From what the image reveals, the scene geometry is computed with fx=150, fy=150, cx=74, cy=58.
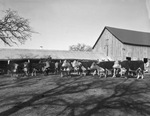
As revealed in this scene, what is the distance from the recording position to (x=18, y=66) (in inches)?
578

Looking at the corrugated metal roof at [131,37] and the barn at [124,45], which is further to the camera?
the corrugated metal roof at [131,37]

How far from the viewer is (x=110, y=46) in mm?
31094

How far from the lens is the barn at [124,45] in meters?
28.6

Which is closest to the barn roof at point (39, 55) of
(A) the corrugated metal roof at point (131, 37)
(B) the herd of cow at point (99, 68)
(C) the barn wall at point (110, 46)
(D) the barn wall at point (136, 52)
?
(C) the barn wall at point (110, 46)

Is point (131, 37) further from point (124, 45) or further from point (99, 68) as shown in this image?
point (99, 68)

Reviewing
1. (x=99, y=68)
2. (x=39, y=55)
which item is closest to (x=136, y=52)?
(x=39, y=55)

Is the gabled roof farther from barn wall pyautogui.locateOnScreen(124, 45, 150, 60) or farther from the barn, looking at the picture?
barn wall pyautogui.locateOnScreen(124, 45, 150, 60)

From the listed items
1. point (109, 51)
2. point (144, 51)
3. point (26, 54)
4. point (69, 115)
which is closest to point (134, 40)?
point (144, 51)

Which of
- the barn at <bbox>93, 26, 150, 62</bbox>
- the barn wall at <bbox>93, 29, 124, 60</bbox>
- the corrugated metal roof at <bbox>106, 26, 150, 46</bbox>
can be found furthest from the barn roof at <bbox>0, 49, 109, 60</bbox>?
the corrugated metal roof at <bbox>106, 26, 150, 46</bbox>

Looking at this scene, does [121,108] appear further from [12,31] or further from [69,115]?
[12,31]

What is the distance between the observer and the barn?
2862 cm

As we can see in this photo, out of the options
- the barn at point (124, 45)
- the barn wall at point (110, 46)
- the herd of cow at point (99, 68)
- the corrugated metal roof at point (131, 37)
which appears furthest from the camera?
the corrugated metal roof at point (131, 37)

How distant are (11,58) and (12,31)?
423 centimetres

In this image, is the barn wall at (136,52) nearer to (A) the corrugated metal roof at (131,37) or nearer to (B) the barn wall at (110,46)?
(A) the corrugated metal roof at (131,37)
